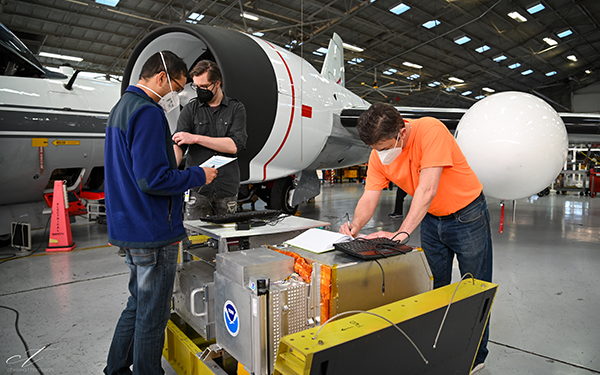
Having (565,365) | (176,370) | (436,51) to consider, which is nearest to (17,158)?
(176,370)

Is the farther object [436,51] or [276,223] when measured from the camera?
[436,51]

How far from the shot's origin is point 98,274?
3.66 meters

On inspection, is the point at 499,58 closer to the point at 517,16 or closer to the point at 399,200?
the point at 517,16

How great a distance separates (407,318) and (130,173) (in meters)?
1.27

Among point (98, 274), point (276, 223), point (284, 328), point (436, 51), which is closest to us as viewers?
point (284, 328)

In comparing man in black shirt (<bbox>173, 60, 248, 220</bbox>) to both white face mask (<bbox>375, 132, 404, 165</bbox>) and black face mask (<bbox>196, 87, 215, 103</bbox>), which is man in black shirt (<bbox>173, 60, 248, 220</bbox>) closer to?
black face mask (<bbox>196, 87, 215, 103</bbox>)

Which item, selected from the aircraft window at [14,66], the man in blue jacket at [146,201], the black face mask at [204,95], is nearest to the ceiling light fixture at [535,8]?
the black face mask at [204,95]

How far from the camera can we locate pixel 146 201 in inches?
60.9

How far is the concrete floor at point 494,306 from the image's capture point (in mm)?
2068

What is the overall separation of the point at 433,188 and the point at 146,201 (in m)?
1.35

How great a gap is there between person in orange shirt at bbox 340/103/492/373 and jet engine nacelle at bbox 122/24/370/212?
1.66m

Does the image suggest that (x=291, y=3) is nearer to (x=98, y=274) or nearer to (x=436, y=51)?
(x=436, y=51)

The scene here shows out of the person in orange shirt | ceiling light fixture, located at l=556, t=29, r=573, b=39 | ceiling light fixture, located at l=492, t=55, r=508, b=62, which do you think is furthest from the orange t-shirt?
ceiling light fixture, located at l=492, t=55, r=508, b=62

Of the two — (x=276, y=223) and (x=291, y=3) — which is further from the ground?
(x=291, y=3)
